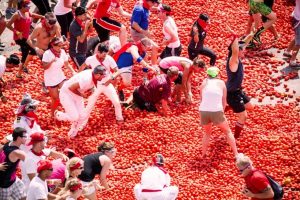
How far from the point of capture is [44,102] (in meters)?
16.4

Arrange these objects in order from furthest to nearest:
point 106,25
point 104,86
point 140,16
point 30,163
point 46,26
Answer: point 106,25 → point 140,16 → point 46,26 → point 104,86 → point 30,163

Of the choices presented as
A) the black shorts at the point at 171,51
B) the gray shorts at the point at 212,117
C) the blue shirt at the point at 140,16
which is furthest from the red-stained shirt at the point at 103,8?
the gray shorts at the point at 212,117

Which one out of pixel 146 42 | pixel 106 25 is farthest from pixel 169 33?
pixel 106 25

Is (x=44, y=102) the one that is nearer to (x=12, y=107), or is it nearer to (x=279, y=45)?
(x=12, y=107)

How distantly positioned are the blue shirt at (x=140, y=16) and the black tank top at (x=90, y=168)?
547cm

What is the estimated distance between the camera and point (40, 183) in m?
11.3

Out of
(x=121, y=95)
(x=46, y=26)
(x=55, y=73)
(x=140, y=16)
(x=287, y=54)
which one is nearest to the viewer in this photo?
(x=55, y=73)

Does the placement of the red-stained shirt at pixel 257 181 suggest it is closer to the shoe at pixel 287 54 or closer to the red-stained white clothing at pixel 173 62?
the red-stained white clothing at pixel 173 62

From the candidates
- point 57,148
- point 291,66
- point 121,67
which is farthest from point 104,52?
point 291,66

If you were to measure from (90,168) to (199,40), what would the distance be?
5.72m

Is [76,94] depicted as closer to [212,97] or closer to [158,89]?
[158,89]

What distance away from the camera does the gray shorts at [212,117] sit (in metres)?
13.7

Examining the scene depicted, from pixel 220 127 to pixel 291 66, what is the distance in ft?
15.4

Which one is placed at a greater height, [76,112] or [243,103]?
[243,103]
